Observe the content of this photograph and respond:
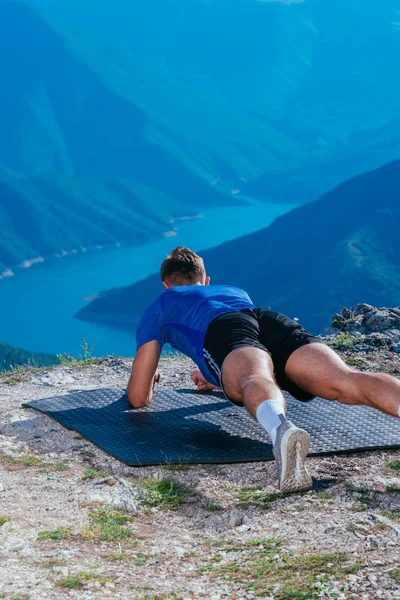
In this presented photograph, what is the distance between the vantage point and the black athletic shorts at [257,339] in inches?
130

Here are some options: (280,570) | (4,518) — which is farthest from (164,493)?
(280,570)

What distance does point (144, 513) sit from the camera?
267 cm

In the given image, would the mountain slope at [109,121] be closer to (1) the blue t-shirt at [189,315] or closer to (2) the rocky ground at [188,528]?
(1) the blue t-shirt at [189,315]

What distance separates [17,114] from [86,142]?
12884 millimetres

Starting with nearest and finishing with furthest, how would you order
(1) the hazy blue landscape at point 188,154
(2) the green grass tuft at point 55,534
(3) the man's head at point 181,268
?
(2) the green grass tuft at point 55,534
(3) the man's head at point 181,268
(1) the hazy blue landscape at point 188,154

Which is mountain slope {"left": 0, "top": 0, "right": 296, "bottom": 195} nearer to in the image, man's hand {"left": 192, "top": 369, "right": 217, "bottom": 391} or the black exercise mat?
man's hand {"left": 192, "top": 369, "right": 217, "bottom": 391}

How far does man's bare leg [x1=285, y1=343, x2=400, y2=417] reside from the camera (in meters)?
2.98

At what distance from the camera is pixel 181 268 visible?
3852 mm

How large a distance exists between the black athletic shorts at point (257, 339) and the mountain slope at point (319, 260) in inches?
2096

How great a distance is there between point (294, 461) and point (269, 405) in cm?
25

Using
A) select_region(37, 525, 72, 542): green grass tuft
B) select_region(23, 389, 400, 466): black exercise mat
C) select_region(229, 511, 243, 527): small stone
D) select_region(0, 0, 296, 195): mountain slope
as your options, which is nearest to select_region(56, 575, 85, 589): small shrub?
select_region(37, 525, 72, 542): green grass tuft

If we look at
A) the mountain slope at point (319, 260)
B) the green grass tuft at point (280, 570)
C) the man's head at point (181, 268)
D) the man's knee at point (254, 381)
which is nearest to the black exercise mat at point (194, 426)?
the man's knee at point (254, 381)

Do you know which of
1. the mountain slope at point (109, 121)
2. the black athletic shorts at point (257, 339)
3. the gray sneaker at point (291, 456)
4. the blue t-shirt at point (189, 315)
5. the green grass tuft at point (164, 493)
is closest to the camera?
the gray sneaker at point (291, 456)

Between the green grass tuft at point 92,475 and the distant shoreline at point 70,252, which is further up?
the distant shoreline at point 70,252
